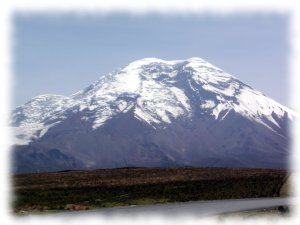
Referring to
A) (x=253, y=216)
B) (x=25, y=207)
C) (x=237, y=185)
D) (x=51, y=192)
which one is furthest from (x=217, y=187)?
(x=253, y=216)

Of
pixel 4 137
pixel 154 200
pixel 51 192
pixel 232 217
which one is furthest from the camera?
pixel 51 192

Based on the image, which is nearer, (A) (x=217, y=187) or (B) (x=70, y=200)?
(B) (x=70, y=200)

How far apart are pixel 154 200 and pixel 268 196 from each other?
13730mm

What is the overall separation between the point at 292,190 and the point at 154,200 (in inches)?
710

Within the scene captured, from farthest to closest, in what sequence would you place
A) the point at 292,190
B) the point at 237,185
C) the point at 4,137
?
the point at 237,185, the point at 292,190, the point at 4,137

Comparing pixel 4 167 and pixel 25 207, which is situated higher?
pixel 4 167

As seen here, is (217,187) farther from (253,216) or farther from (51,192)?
(253,216)

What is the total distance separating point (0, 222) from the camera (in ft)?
98.4

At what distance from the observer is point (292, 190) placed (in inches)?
2884

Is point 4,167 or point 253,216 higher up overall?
point 4,167

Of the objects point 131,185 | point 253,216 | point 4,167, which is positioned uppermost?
point 4,167

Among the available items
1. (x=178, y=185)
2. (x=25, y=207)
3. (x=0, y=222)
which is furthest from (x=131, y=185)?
(x=0, y=222)

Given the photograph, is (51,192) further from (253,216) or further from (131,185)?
(253,216)

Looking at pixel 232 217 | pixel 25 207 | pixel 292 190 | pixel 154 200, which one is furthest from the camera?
pixel 292 190
